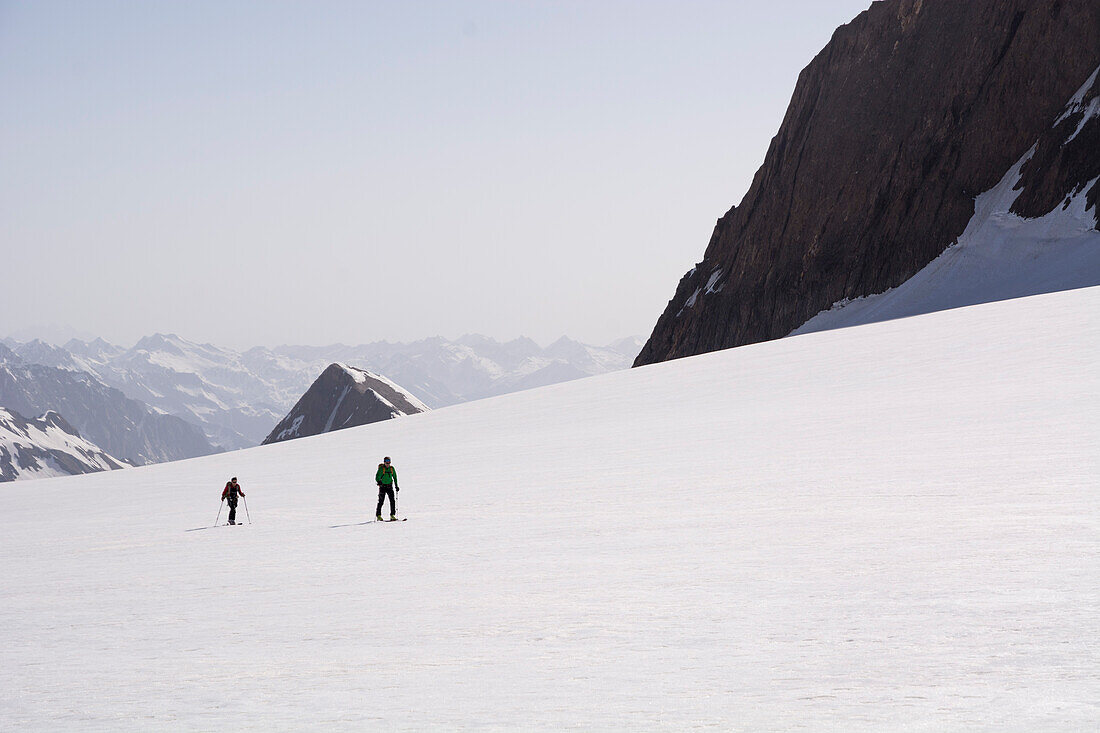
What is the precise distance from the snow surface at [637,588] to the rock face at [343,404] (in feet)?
485

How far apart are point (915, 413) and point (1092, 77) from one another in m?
49.8

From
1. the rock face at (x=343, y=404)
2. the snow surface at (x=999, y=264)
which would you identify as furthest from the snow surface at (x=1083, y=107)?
the rock face at (x=343, y=404)

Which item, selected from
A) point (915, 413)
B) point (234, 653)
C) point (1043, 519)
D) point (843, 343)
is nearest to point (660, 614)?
point (234, 653)

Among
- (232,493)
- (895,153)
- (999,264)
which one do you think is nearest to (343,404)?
(895,153)

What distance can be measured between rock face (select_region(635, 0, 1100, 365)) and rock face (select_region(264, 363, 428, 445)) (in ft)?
332

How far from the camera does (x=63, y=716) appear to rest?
6.33 meters

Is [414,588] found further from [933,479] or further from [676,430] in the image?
[676,430]

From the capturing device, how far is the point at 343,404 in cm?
17038

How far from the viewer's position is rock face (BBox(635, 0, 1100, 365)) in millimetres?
55969

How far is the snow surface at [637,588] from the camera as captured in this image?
5840mm

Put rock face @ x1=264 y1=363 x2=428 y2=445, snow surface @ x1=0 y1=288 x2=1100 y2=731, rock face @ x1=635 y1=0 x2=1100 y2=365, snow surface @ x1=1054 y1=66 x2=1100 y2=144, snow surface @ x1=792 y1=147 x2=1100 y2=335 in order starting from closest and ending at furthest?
1. snow surface @ x1=0 y1=288 x2=1100 y2=731
2. snow surface @ x1=792 y1=147 x2=1100 y2=335
3. snow surface @ x1=1054 y1=66 x2=1100 y2=144
4. rock face @ x1=635 y1=0 x2=1100 y2=365
5. rock face @ x1=264 y1=363 x2=428 y2=445

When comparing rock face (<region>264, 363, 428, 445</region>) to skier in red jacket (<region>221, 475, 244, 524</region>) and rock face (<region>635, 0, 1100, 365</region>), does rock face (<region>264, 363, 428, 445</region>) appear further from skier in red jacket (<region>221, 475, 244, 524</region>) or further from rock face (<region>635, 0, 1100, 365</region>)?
skier in red jacket (<region>221, 475, 244, 524</region>)

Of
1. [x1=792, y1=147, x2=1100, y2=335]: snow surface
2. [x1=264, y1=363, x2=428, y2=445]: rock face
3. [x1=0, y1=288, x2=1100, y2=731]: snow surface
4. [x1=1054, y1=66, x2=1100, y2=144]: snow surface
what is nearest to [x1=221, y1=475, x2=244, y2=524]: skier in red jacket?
[x1=0, y1=288, x2=1100, y2=731]: snow surface

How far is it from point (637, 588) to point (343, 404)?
549ft
